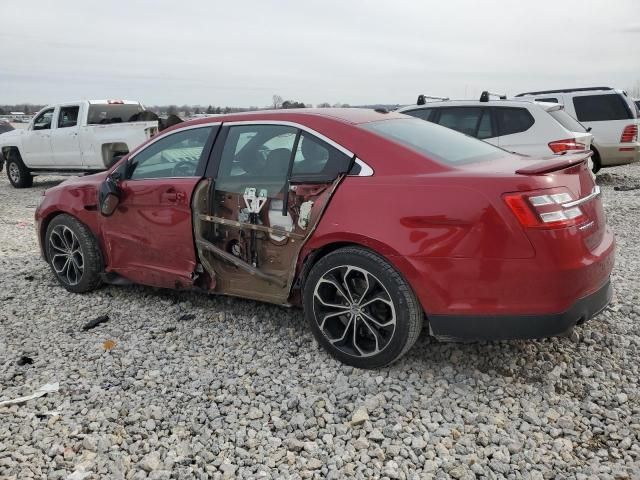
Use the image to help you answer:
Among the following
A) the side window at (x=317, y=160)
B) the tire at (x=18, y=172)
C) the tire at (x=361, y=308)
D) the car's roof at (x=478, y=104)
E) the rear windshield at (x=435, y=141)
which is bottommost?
the tire at (x=18, y=172)

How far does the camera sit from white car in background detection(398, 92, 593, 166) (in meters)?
8.39

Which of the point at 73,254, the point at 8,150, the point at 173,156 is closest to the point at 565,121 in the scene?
the point at 173,156

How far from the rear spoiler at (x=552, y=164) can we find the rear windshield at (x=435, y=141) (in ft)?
1.31

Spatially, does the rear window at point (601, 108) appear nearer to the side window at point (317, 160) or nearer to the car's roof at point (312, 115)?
the car's roof at point (312, 115)

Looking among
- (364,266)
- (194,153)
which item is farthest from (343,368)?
(194,153)

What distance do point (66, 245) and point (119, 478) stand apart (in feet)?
9.66

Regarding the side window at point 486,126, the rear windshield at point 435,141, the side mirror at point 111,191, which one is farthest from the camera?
the side window at point 486,126

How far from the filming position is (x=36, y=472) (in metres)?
2.63

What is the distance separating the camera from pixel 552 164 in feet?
9.96

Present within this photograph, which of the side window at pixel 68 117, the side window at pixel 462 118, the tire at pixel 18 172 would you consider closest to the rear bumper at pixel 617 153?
the side window at pixel 462 118

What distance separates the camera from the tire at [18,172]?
13578 mm

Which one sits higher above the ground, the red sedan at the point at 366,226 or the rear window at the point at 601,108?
the rear window at the point at 601,108

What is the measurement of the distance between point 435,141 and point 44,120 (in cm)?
1215

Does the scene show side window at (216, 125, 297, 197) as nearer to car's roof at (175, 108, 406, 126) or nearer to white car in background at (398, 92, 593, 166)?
car's roof at (175, 108, 406, 126)
